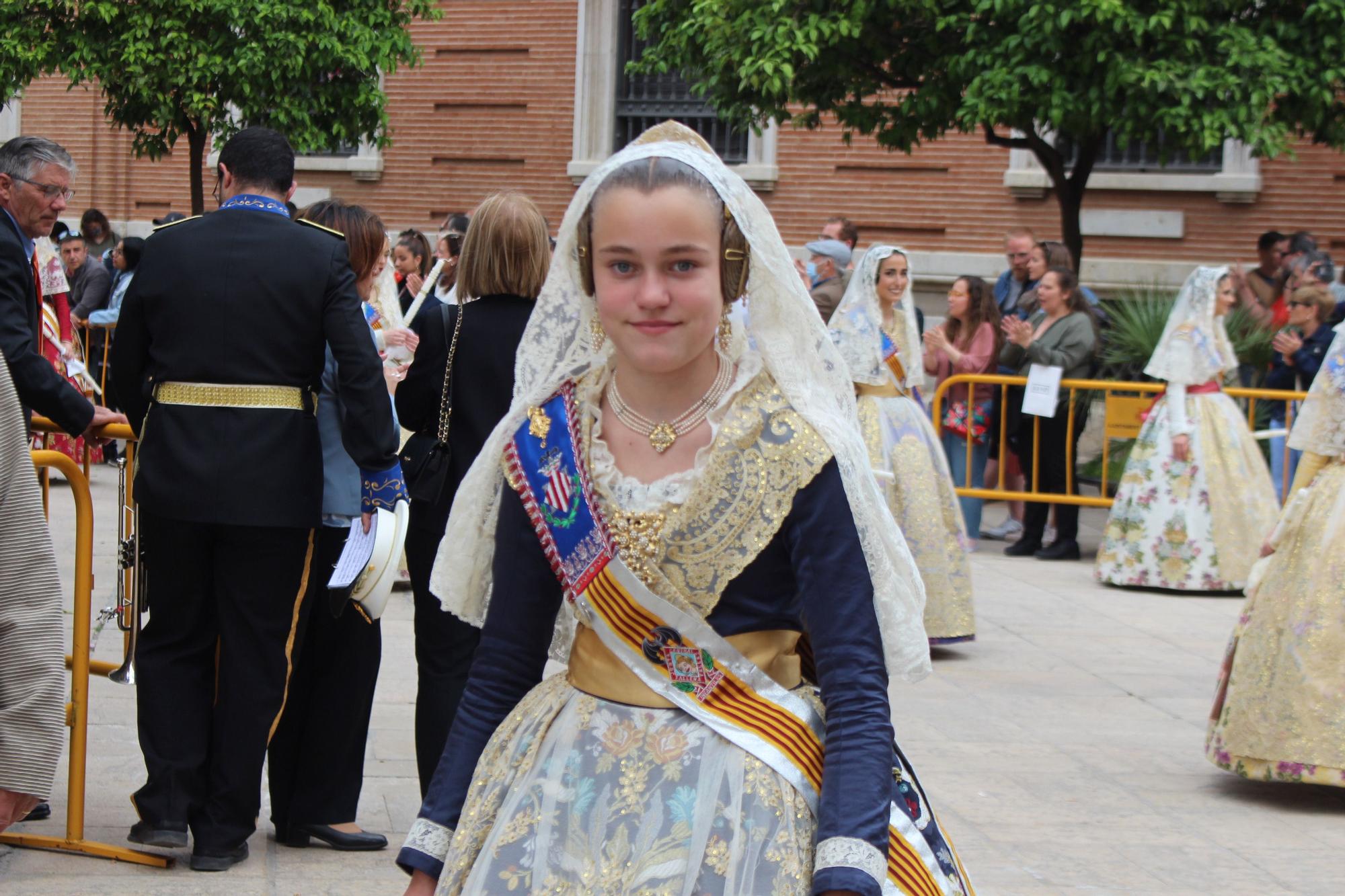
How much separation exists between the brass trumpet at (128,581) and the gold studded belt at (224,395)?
404mm


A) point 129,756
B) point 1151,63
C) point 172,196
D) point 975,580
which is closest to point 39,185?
point 129,756

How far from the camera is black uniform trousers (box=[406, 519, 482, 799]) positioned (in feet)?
17.1

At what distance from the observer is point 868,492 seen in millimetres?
2387

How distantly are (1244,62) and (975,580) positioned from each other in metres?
4.42

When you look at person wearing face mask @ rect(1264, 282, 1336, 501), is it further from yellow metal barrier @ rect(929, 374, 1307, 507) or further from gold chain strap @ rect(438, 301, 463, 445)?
gold chain strap @ rect(438, 301, 463, 445)

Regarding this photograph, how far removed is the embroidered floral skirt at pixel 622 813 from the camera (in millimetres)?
2221

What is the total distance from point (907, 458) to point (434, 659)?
3.84m

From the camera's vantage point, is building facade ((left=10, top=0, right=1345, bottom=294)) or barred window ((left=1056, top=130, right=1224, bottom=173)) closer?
building facade ((left=10, top=0, right=1345, bottom=294))

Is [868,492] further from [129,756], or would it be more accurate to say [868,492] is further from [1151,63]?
[1151,63]

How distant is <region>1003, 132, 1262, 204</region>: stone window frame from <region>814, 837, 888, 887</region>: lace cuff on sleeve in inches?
575

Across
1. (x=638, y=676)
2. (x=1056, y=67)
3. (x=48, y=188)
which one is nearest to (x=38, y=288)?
(x=48, y=188)

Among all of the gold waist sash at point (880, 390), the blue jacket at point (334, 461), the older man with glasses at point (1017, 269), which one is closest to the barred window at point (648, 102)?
the older man with glasses at point (1017, 269)

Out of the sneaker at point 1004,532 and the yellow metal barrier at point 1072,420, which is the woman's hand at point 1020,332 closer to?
the yellow metal barrier at point 1072,420

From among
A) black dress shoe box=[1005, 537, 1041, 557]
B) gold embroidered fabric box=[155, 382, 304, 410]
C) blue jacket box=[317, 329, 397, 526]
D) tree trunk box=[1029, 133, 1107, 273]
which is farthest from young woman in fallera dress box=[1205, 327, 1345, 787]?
tree trunk box=[1029, 133, 1107, 273]
